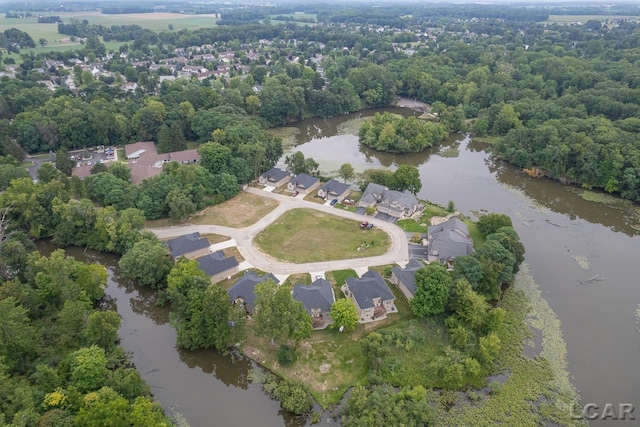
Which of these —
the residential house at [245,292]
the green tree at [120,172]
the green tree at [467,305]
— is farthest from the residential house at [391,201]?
the green tree at [120,172]

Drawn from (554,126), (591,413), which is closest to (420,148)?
(554,126)

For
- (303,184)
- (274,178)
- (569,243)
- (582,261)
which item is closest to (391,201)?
(303,184)

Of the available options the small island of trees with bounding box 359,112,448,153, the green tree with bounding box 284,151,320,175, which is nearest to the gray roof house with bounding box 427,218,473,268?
the green tree with bounding box 284,151,320,175

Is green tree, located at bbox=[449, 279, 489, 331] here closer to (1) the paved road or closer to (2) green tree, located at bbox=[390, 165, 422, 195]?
(1) the paved road

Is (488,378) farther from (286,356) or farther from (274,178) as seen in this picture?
(274,178)

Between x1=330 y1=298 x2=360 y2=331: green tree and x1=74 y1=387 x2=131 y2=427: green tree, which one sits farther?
x1=330 y1=298 x2=360 y2=331: green tree
